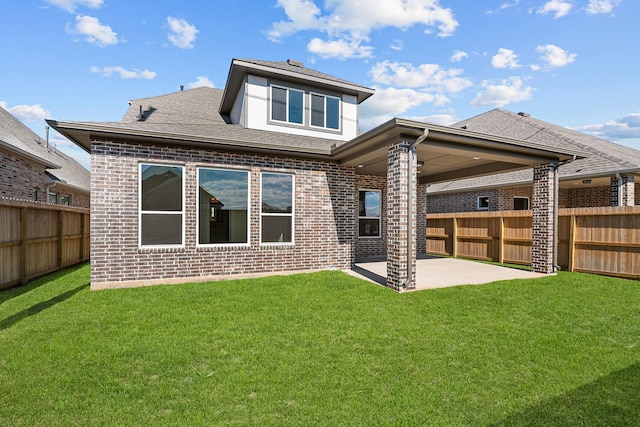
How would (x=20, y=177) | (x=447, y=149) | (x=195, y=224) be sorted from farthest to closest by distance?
(x=20, y=177)
(x=195, y=224)
(x=447, y=149)

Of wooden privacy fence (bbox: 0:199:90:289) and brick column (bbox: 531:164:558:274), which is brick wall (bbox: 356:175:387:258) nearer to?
brick column (bbox: 531:164:558:274)

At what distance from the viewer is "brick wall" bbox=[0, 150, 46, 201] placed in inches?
436

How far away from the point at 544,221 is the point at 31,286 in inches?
518

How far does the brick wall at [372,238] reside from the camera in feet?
40.1

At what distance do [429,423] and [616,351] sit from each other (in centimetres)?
313

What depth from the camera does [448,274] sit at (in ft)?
27.9

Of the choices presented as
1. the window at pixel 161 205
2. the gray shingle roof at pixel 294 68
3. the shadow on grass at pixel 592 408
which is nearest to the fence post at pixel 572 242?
the shadow on grass at pixel 592 408

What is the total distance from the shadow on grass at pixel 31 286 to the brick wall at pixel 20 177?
4461 millimetres

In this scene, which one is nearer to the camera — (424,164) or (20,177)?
(424,164)

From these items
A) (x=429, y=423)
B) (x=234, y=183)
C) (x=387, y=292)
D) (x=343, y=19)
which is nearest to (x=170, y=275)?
(x=234, y=183)

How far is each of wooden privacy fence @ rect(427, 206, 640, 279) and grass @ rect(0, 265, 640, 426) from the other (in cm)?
192

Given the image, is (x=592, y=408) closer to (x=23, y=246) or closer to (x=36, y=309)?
(x=36, y=309)

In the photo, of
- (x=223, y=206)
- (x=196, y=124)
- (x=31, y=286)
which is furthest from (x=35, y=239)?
(x=196, y=124)

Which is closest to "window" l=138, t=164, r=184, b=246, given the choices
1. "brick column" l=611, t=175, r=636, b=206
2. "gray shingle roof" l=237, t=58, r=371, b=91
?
"gray shingle roof" l=237, t=58, r=371, b=91
